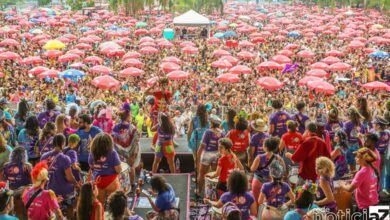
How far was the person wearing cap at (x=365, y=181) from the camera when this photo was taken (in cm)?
619

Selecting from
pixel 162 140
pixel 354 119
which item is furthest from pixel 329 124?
pixel 162 140

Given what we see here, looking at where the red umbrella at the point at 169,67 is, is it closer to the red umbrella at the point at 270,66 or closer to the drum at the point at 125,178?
the red umbrella at the point at 270,66

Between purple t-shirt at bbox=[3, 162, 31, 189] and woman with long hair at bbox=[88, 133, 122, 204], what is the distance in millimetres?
830

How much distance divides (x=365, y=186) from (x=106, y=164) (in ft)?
10.7

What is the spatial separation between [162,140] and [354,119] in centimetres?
318

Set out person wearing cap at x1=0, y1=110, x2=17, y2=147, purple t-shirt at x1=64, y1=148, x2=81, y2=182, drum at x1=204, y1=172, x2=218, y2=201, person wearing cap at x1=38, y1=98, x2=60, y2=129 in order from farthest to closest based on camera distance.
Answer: person wearing cap at x1=38, y1=98, x2=60, y2=129 → person wearing cap at x1=0, y1=110, x2=17, y2=147 → drum at x1=204, y1=172, x2=218, y2=201 → purple t-shirt at x1=64, y1=148, x2=81, y2=182

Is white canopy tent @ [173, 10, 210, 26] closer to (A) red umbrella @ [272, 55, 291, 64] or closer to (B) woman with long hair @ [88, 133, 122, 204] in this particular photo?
(A) red umbrella @ [272, 55, 291, 64]

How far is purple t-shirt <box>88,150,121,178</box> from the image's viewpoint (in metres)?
6.39

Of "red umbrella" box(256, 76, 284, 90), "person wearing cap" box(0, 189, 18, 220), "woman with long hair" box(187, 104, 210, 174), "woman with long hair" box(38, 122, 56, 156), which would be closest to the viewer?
"person wearing cap" box(0, 189, 18, 220)

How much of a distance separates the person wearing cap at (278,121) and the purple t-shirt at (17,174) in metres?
4.23

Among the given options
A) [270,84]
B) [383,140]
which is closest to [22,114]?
[383,140]

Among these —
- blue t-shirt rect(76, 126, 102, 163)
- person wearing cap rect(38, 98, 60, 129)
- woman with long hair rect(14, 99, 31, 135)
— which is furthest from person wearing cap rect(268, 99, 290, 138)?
woman with long hair rect(14, 99, 31, 135)

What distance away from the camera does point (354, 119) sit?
8133 mm

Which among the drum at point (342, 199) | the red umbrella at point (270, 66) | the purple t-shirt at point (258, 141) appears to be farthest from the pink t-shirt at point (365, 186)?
the red umbrella at point (270, 66)
